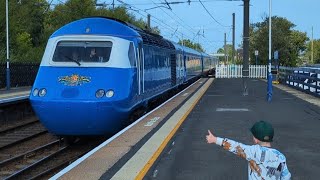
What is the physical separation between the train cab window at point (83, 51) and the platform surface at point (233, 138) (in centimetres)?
260

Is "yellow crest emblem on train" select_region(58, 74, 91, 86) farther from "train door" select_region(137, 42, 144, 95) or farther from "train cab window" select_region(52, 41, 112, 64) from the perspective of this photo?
"train door" select_region(137, 42, 144, 95)

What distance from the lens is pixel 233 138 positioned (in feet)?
35.6

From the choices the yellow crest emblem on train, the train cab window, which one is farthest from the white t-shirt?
the train cab window

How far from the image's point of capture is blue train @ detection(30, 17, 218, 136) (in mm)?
11273

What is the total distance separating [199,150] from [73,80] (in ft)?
12.0

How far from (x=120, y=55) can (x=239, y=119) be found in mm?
3904

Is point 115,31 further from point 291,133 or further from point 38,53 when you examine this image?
point 38,53

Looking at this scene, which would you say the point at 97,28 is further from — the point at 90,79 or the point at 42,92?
the point at 42,92

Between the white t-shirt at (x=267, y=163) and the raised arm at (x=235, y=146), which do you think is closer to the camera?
the white t-shirt at (x=267, y=163)

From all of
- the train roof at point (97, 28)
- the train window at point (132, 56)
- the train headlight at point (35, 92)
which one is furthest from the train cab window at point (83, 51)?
the train headlight at point (35, 92)

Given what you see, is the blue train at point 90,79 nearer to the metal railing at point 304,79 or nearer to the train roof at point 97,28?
the train roof at point 97,28

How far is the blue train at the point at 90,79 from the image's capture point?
11273 millimetres

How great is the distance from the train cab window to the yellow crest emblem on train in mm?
645

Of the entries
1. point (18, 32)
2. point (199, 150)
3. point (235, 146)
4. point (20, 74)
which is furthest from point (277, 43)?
point (235, 146)
